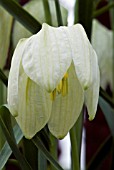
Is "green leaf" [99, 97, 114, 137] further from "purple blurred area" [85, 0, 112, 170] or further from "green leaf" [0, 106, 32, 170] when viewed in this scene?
"purple blurred area" [85, 0, 112, 170]

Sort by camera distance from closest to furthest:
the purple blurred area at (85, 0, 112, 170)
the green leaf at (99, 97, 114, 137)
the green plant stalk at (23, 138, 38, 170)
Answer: the green plant stalk at (23, 138, 38, 170) → the green leaf at (99, 97, 114, 137) → the purple blurred area at (85, 0, 112, 170)

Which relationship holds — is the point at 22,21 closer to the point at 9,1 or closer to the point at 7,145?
the point at 9,1

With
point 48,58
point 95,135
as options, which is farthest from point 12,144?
point 95,135

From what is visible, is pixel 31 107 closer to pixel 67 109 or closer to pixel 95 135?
pixel 67 109

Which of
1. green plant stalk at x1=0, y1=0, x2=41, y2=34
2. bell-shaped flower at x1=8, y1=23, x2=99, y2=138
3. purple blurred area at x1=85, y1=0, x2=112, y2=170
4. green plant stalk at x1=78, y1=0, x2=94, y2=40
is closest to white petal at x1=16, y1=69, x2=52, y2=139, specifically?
bell-shaped flower at x1=8, y1=23, x2=99, y2=138

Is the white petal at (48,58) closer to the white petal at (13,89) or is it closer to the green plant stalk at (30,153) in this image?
the white petal at (13,89)

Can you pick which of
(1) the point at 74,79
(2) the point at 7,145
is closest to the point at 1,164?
(2) the point at 7,145

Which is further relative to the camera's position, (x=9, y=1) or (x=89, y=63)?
(x=9, y=1)

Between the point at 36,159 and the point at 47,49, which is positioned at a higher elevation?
the point at 47,49
